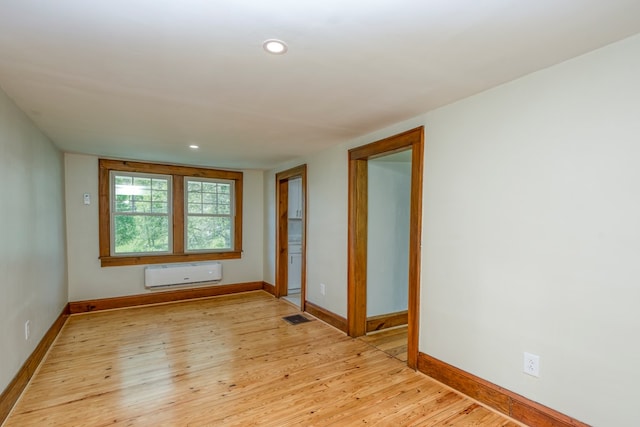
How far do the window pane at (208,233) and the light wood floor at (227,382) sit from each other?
5.29 feet

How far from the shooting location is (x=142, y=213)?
4727 millimetres

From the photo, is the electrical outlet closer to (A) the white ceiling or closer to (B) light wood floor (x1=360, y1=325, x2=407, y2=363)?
(B) light wood floor (x1=360, y1=325, x2=407, y2=363)

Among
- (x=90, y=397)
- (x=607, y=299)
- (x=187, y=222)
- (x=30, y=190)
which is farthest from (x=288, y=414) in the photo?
(x=187, y=222)

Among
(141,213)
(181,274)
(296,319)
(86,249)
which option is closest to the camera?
(296,319)

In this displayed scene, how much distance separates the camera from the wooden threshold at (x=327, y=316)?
3.61 m

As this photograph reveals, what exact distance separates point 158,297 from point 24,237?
2.57 m

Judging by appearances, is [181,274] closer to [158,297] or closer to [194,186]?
[158,297]

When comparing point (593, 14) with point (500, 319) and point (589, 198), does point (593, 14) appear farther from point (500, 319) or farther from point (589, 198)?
point (500, 319)

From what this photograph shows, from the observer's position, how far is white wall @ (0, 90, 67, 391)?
2.08 m

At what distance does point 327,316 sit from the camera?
3.88 metres

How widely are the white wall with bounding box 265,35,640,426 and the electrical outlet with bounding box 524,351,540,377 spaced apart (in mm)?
35

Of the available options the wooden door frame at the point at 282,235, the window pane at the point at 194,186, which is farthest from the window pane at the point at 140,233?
the wooden door frame at the point at 282,235

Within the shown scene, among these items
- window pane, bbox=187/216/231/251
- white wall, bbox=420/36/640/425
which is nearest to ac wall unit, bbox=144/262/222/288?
window pane, bbox=187/216/231/251

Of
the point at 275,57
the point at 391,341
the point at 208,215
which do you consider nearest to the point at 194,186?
the point at 208,215
